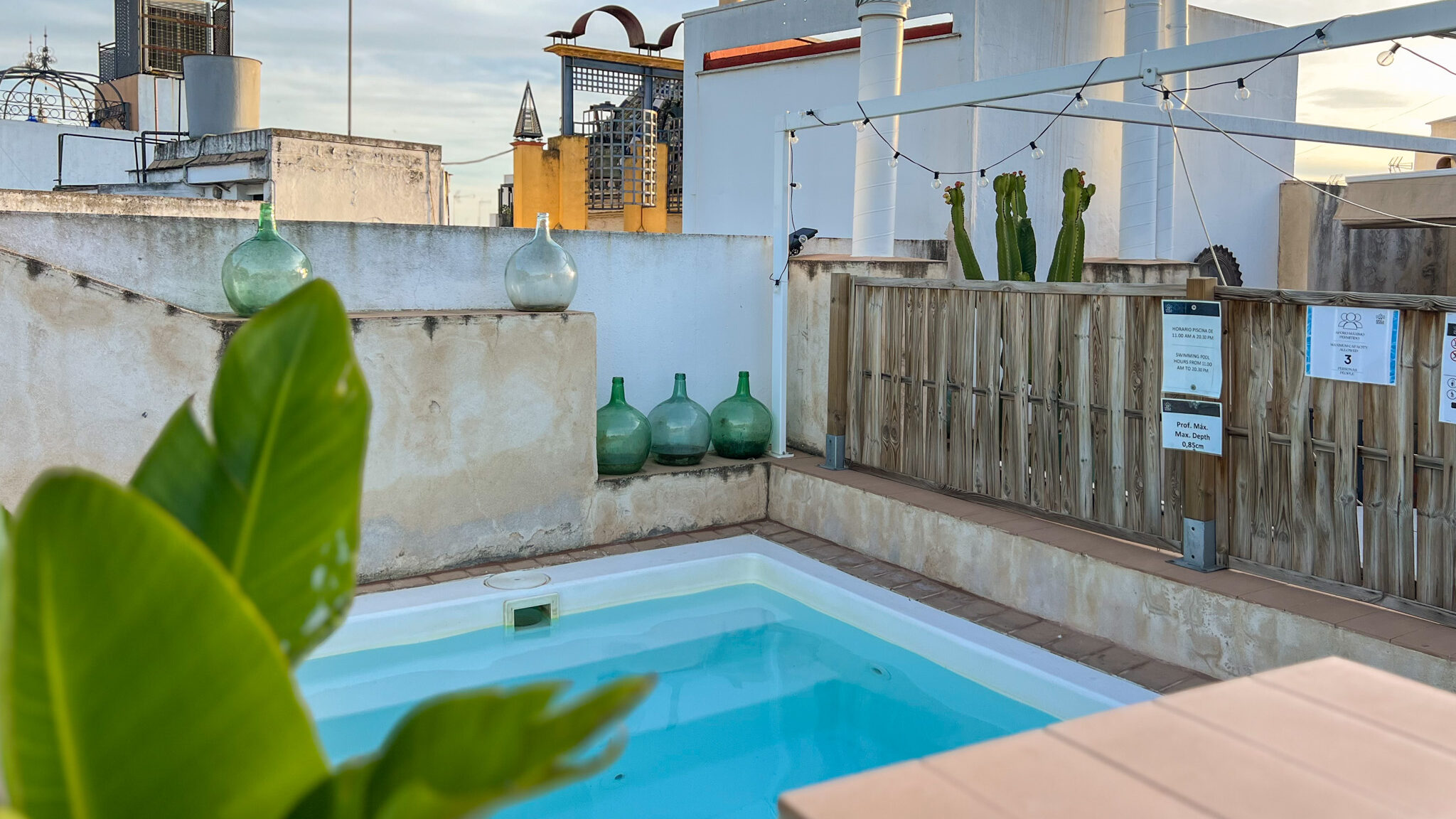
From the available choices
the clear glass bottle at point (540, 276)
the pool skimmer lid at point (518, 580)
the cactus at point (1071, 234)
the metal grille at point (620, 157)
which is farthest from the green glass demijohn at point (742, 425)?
the metal grille at point (620, 157)

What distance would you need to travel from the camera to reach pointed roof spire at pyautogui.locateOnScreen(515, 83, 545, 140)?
81.2ft

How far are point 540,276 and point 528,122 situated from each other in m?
19.9

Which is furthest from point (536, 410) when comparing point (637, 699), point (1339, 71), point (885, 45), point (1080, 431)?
point (1339, 71)

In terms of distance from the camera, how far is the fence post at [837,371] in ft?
21.6

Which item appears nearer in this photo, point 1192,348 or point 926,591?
point 1192,348

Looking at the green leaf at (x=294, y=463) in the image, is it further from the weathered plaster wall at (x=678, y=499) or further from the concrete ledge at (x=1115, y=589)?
the weathered plaster wall at (x=678, y=499)

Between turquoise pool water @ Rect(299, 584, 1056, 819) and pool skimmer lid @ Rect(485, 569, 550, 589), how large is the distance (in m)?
0.22

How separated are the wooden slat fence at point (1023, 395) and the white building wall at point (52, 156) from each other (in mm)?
15549

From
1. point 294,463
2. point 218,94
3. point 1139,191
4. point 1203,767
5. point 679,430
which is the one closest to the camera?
point 294,463

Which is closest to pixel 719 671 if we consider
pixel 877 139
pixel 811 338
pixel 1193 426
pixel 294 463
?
pixel 1193 426

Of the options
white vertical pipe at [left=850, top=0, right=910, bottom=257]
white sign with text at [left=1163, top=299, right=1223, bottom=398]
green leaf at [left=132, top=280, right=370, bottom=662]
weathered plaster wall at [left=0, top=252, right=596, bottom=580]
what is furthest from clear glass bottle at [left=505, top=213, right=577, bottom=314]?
white vertical pipe at [left=850, top=0, right=910, bottom=257]

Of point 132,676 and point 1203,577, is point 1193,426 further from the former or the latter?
point 132,676

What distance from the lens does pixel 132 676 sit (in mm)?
832

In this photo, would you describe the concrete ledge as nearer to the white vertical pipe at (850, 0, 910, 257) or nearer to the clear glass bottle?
the clear glass bottle
